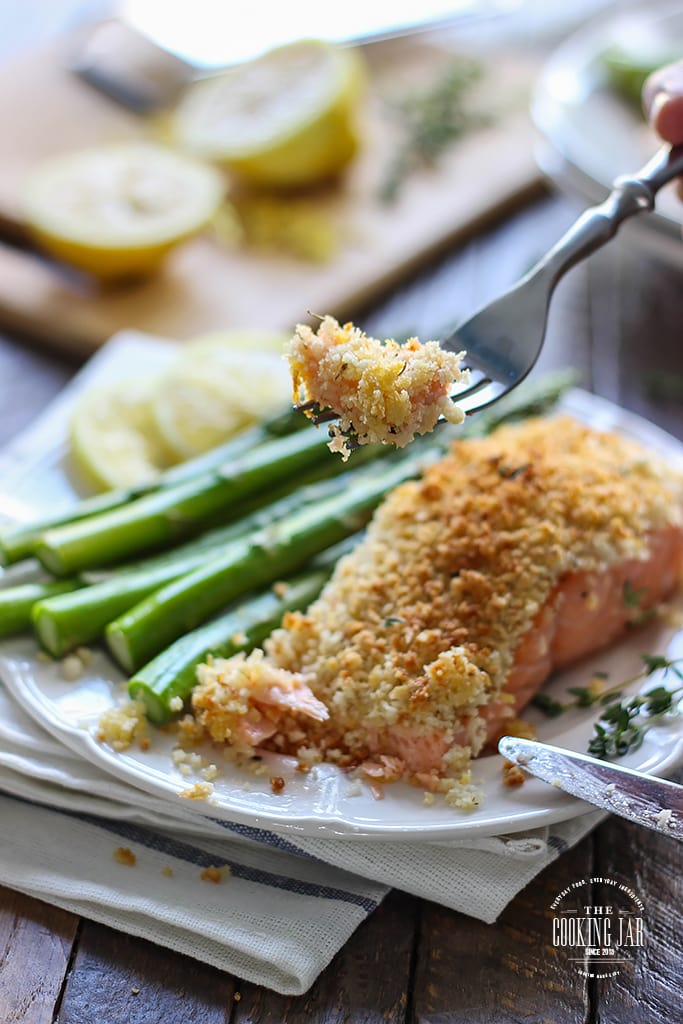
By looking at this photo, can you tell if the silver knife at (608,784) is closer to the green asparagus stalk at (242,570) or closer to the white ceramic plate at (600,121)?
the green asparagus stalk at (242,570)

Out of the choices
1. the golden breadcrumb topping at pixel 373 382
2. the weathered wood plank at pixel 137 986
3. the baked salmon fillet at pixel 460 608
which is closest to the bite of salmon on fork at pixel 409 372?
the golden breadcrumb topping at pixel 373 382

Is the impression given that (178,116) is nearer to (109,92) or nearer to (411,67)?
(109,92)

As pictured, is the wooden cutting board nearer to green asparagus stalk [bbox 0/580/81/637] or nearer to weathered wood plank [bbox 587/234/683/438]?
weathered wood plank [bbox 587/234/683/438]

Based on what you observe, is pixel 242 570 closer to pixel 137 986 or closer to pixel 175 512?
pixel 175 512

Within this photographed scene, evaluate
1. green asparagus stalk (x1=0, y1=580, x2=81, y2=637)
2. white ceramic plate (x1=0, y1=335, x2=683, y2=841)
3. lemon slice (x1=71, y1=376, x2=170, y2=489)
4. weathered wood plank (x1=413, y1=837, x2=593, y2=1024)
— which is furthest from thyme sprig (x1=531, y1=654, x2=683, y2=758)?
lemon slice (x1=71, y1=376, x2=170, y2=489)

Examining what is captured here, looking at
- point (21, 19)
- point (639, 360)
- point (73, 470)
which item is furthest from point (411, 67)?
point (73, 470)
